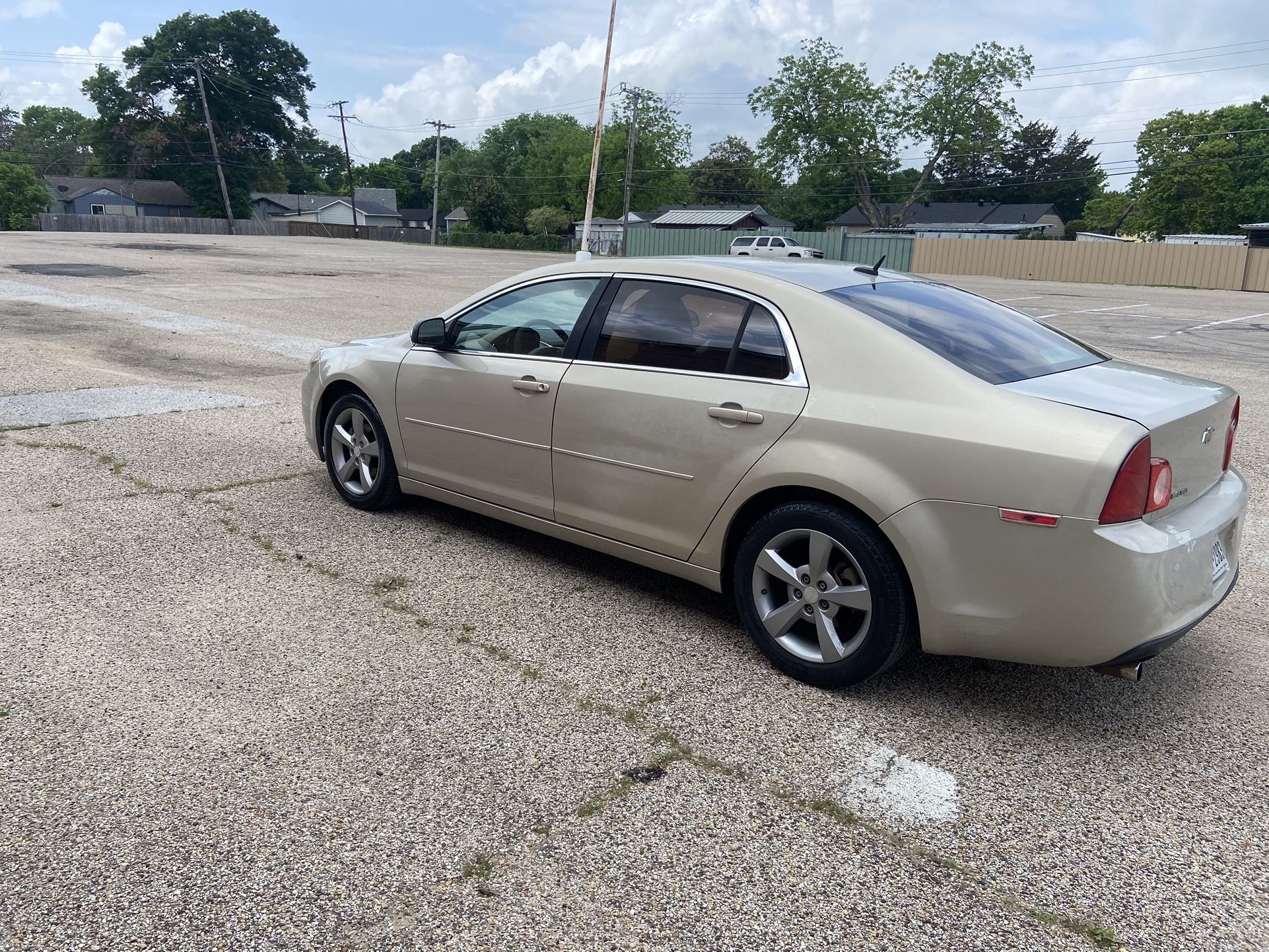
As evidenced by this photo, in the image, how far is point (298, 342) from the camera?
41.5ft

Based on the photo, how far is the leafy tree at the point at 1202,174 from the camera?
228ft

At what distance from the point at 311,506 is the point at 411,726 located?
2730 mm

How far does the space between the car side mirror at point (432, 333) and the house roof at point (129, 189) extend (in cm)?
10158

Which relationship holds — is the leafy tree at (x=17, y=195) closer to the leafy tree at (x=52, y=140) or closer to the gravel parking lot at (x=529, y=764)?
the leafy tree at (x=52, y=140)

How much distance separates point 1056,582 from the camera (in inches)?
117

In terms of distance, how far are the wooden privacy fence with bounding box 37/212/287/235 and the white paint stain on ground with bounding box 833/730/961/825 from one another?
75.3 meters

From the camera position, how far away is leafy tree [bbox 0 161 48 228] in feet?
252

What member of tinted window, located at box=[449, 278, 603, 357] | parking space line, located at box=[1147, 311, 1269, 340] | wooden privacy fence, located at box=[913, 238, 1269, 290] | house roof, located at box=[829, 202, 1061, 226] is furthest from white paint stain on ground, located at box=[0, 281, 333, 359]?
house roof, located at box=[829, 202, 1061, 226]

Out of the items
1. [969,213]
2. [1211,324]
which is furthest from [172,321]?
[969,213]

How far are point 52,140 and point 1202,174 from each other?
145 meters

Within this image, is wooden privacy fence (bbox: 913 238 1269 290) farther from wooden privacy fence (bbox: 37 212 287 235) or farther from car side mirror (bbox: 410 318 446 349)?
wooden privacy fence (bbox: 37 212 287 235)

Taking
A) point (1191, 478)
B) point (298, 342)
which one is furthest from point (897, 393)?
point (298, 342)

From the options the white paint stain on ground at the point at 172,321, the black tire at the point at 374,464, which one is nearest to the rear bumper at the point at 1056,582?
the black tire at the point at 374,464

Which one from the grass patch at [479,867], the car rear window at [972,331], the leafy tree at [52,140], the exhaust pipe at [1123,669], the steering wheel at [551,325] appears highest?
the leafy tree at [52,140]
